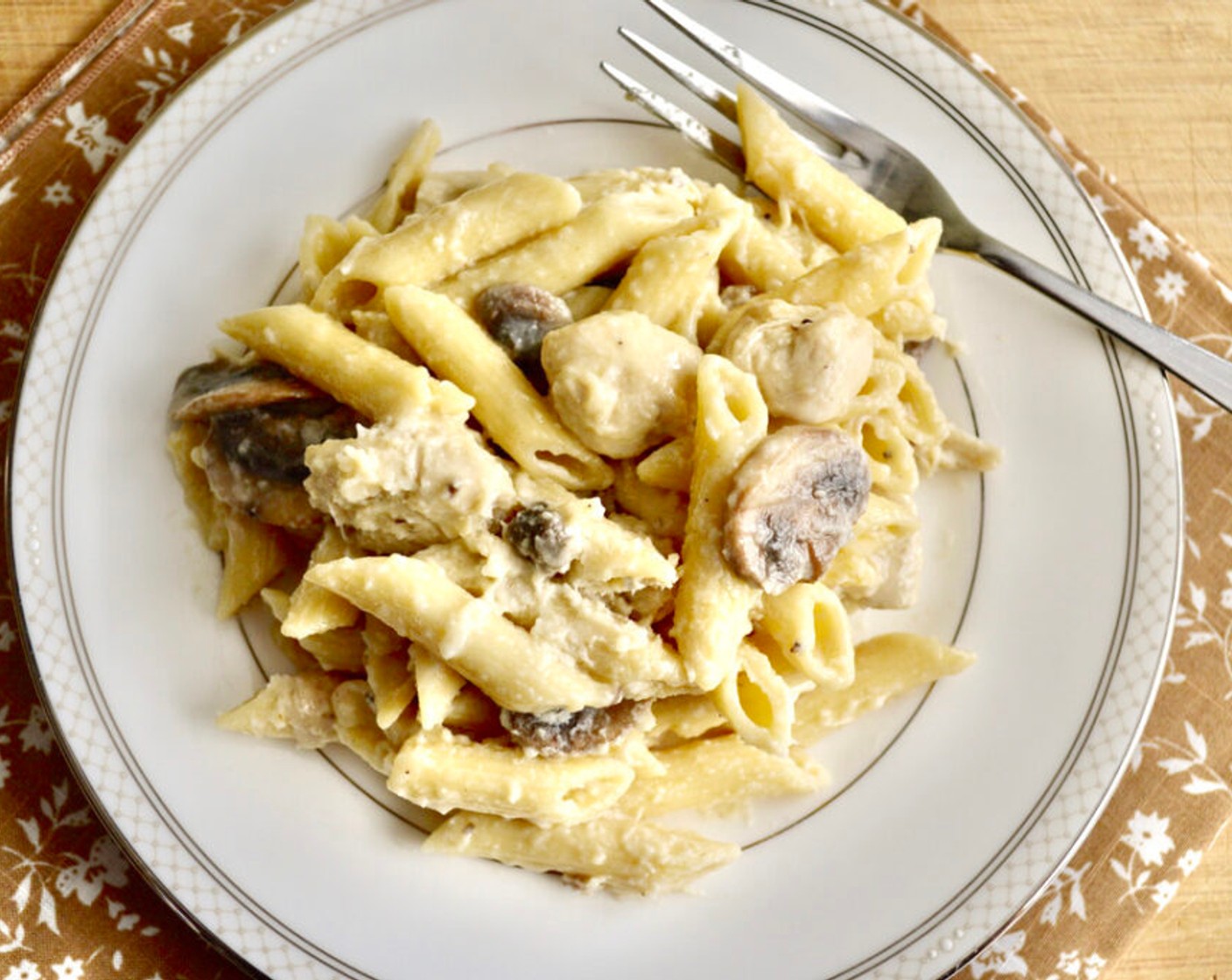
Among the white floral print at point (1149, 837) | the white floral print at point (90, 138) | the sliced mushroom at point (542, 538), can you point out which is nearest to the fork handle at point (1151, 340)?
the white floral print at point (1149, 837)

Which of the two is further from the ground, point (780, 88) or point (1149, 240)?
point (780, 88)

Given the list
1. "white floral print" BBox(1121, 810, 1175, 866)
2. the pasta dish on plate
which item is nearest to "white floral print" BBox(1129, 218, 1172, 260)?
the pasta dish on plate

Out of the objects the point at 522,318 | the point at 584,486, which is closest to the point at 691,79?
the point at 522,318

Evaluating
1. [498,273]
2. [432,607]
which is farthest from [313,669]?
[498,273]

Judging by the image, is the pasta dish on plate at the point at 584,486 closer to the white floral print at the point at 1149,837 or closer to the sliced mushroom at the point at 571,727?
the sliced mushroom at the point at 571,727

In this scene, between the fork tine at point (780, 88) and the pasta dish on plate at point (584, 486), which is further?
the fork tine at point (780, 88)

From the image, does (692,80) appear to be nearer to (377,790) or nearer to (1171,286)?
(1171,286)

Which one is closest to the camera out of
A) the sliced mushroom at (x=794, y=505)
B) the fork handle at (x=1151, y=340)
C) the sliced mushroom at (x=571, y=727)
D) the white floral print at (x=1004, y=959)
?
the sliced mushroom at (x=794, y=505)
